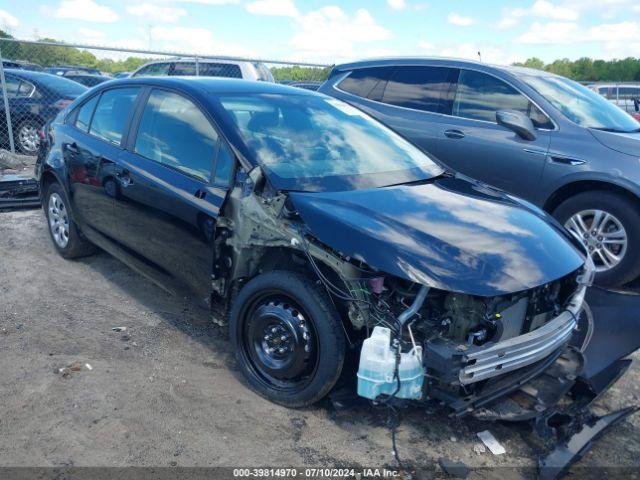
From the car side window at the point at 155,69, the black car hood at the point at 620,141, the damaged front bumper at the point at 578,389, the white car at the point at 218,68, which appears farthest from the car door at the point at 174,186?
the car side window at the point at 155,69

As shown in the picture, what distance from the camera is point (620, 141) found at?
4.99 meters

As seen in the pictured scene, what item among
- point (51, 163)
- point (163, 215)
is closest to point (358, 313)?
point (163, 215)

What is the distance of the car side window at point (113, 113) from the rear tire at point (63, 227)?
791 millimetres

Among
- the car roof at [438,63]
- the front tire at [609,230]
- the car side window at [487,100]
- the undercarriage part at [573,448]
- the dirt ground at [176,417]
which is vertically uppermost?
the car roof at [438,63]

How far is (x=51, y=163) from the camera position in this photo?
502 centimetres

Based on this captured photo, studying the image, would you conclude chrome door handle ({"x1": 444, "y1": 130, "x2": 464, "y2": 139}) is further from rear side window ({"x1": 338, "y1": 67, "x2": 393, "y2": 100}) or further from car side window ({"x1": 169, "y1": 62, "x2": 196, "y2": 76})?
car side window ({"x1": 169, "y1": 62, "x2": 196, "y2": 76})

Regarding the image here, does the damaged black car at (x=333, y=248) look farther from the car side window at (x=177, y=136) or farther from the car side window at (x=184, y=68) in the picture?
the car side window at (x=184, y=68)

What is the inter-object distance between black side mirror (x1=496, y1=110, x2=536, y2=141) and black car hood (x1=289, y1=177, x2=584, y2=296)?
69.2 inches

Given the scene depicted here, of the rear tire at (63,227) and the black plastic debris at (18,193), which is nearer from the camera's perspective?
the rear tire at (63,227)

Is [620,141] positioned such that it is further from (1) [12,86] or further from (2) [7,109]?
(1) [12,86]

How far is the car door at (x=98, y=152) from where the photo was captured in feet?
13.8

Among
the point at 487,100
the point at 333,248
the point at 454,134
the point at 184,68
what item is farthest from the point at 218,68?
the point at 333,248

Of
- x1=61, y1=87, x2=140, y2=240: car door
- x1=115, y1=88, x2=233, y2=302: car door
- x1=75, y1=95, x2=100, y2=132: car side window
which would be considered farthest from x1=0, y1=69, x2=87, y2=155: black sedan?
x1=115, y1=88, x2=233, y2=302: car door

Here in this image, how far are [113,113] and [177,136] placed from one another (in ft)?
3.39
